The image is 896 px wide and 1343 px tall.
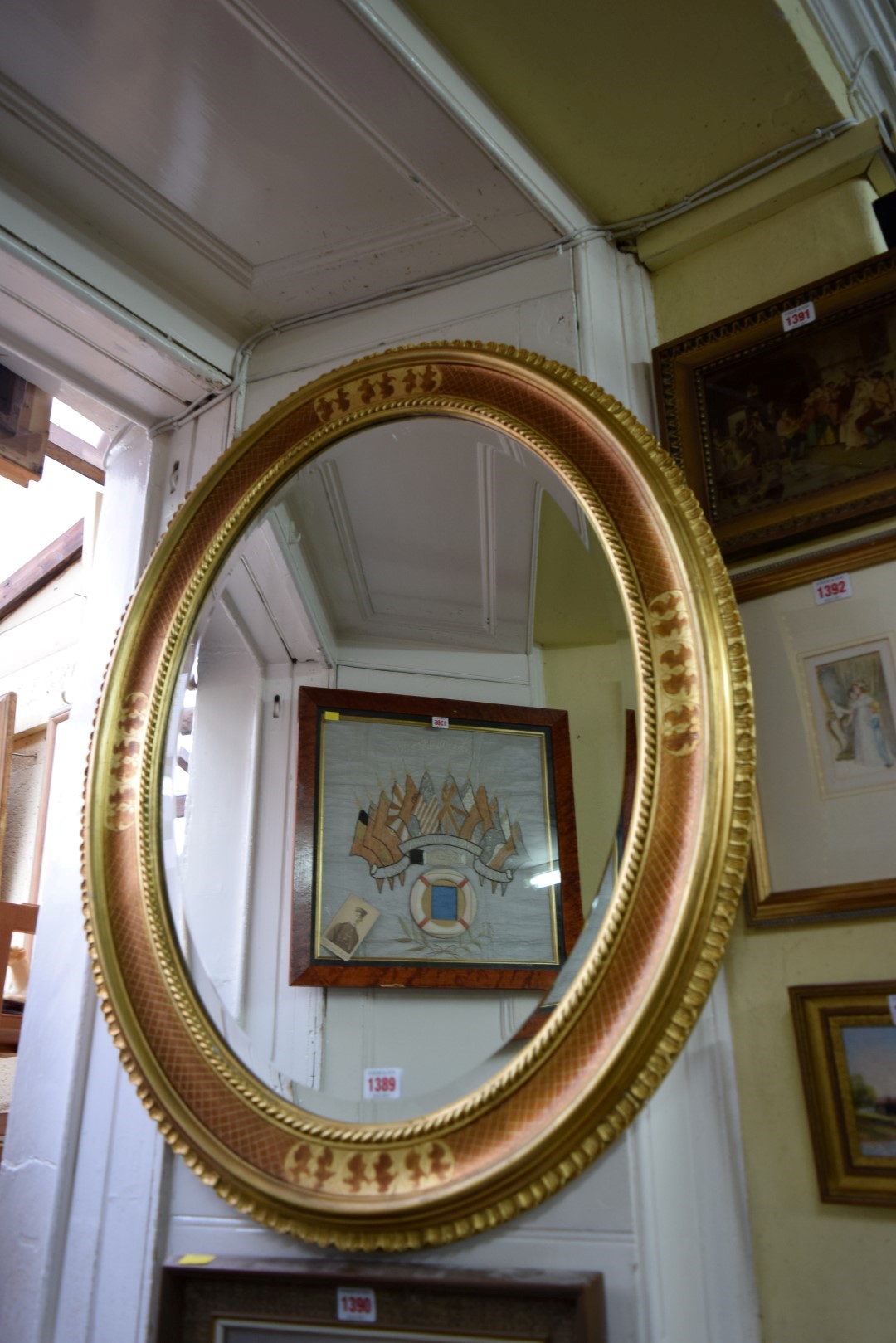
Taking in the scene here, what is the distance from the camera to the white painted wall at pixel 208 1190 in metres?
1.13

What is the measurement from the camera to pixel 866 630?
1.29 m

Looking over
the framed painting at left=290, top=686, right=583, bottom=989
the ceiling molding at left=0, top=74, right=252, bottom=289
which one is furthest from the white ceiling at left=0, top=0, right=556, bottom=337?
the framed painting at left=290, top=686, right=583, bottom=989

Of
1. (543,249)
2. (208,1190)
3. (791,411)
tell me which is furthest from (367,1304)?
(543,249)

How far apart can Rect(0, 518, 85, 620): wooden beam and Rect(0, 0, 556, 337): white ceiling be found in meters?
2.23

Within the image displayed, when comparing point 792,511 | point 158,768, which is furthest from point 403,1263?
point 792,511

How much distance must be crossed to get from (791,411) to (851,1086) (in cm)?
86

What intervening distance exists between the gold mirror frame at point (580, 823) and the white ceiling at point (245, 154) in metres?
0.24

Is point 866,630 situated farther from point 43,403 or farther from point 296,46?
point 43,403

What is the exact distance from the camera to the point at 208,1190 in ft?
4.49

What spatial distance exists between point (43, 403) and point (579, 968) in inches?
63.4

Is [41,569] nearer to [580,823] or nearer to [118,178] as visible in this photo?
[118,178]

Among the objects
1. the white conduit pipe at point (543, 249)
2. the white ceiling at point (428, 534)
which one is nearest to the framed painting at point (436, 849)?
the white ceiling at point (428, 534)

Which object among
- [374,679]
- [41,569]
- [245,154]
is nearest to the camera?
[374,679]

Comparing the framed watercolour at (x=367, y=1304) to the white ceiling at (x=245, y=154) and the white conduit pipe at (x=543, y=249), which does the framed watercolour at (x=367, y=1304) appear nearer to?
the white conduit pipe at (x=543, y=249)
